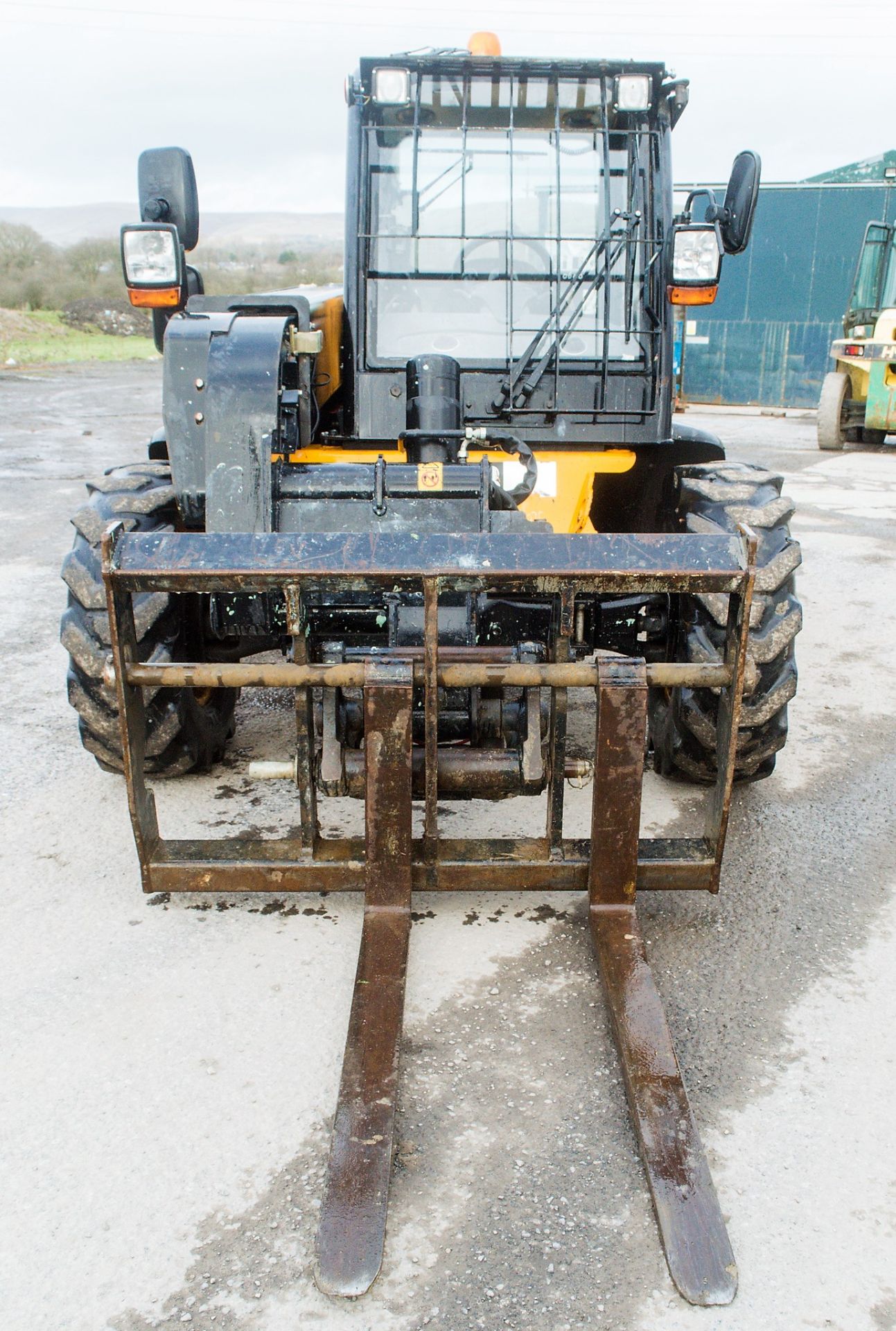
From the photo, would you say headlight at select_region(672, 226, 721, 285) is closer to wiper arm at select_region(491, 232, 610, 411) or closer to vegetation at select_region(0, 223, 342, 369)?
wiper arm at select_region(491, 232, 610, 411)

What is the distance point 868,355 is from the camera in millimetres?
13109

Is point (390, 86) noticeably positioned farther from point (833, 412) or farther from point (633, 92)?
point (833, 412)

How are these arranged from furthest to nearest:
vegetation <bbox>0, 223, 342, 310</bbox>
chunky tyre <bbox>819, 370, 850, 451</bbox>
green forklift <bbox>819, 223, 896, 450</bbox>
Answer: vegetation <bbox>0, 223, 342, 310</bbox> < chunky tyre <bbox>819, 370, 850, 451</bbox> < green forklift <bbox>819, 223, 896, 450</bbox>

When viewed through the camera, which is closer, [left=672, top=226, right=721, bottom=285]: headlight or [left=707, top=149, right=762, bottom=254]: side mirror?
[left=707, top=149, right=762, bottom=254]: side mirror

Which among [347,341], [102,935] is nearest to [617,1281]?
[102,935]

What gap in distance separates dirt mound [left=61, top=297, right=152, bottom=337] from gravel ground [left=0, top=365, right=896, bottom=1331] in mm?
31933

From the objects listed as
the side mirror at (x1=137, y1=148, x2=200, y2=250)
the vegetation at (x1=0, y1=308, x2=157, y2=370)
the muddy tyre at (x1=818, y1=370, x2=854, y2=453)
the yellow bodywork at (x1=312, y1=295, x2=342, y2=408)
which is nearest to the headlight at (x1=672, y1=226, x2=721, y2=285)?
the yellow bodywork at (x1=312, y1=295, x2=342, y2=408)

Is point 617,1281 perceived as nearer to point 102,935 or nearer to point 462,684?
point 462,684

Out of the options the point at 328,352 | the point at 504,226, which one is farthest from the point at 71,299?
the point at 504,226

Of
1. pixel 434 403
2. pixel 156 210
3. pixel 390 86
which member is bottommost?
pixel 434 403

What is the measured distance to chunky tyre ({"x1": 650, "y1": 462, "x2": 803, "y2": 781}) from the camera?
3.62m

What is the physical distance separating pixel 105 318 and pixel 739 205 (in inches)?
1296

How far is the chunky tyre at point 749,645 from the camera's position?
362 cm

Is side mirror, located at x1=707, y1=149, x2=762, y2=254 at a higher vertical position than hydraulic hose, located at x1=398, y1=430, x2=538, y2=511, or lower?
higher
